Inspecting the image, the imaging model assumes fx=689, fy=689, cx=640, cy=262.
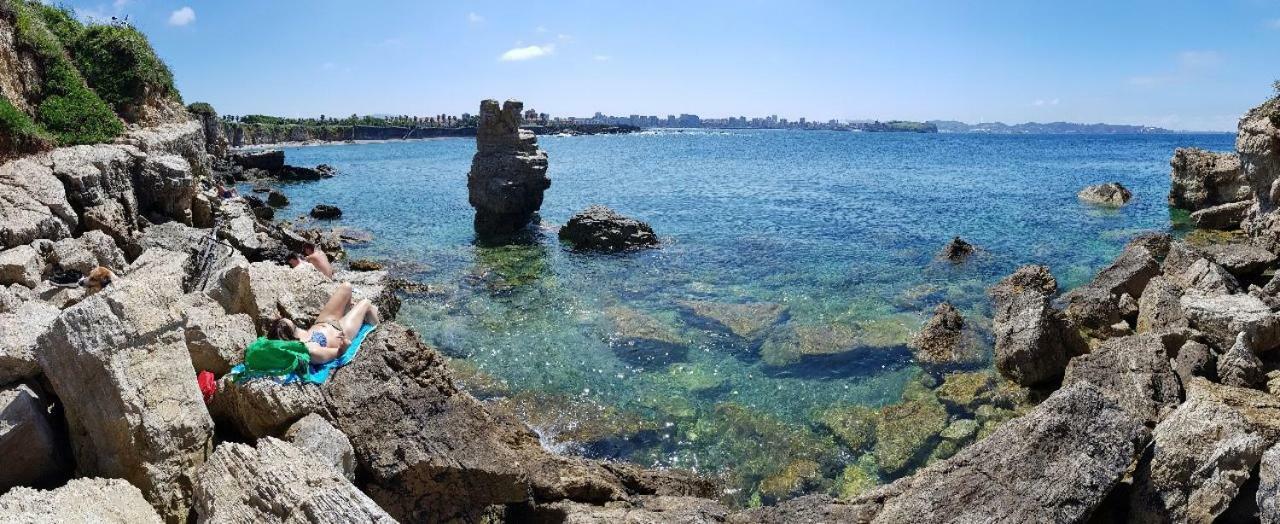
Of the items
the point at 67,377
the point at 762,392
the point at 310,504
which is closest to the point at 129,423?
the point at 67,377

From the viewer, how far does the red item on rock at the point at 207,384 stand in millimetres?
7098

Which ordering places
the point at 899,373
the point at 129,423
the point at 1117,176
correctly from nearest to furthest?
the point at 129,423 < the point at 899,373 < the point at 1117,176

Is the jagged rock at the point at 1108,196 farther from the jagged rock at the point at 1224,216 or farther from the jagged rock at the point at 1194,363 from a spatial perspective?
the jagged rock at the point at 1194,363

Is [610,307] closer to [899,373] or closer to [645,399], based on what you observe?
[645,399]

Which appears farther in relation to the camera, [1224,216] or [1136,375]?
[1224,216]

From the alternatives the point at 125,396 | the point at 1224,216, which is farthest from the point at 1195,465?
the point at 1224,216

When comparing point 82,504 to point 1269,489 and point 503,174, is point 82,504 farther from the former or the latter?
point 503,174

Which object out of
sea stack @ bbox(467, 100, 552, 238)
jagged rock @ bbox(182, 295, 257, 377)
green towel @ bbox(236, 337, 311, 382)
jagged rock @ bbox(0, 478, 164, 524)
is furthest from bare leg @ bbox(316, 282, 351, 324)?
sea stack @ bbox(467, 100, 552, 238)

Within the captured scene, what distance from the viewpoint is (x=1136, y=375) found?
9.85 m

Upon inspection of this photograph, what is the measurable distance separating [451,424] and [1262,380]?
1132 cm

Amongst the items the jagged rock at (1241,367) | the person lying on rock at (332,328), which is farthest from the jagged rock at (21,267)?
the jagged rock at (1241,367)

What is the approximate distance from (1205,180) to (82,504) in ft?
134

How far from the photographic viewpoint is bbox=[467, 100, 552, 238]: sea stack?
93.6 ft

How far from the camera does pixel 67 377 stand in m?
5.95
